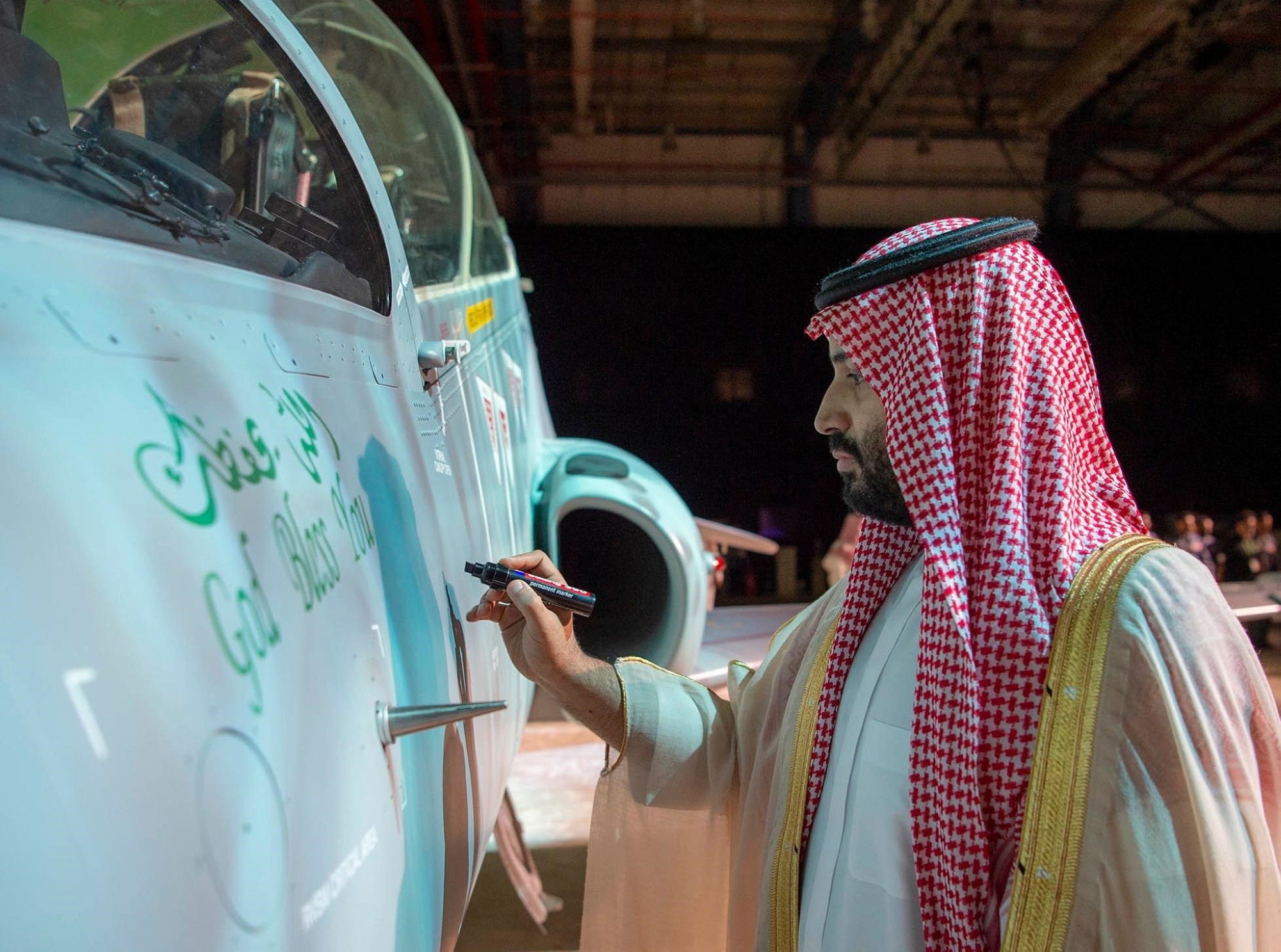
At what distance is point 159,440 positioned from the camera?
77cm

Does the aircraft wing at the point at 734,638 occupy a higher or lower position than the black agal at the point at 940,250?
lower

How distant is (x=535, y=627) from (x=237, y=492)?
0.70m

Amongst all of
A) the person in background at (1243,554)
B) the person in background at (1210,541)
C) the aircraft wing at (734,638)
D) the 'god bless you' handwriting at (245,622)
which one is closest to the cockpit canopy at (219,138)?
the 'god bless you' handwriting at (245,622)

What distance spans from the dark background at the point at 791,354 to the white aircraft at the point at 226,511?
10.5 metres

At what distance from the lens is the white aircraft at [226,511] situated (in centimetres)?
62

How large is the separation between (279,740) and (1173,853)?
940mm

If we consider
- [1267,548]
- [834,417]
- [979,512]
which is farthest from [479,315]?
[1267,548]

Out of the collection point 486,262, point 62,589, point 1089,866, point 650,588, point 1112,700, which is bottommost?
point 650,588

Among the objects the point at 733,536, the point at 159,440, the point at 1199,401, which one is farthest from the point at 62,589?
the point at 1199,401

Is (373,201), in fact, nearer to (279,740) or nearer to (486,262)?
(279,740)

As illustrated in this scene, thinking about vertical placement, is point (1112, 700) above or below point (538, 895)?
above

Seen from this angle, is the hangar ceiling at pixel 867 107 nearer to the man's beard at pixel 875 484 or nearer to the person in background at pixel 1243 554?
the person in background at pixel 1243 554

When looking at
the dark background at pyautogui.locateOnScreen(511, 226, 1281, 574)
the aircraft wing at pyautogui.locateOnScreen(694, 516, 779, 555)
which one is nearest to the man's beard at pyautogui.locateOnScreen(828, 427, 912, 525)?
the aircraft wing at pyautogui.locateOnScreen(694, 516, 779, 555)

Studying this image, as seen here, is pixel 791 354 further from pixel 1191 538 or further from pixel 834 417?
pixel 834 417
